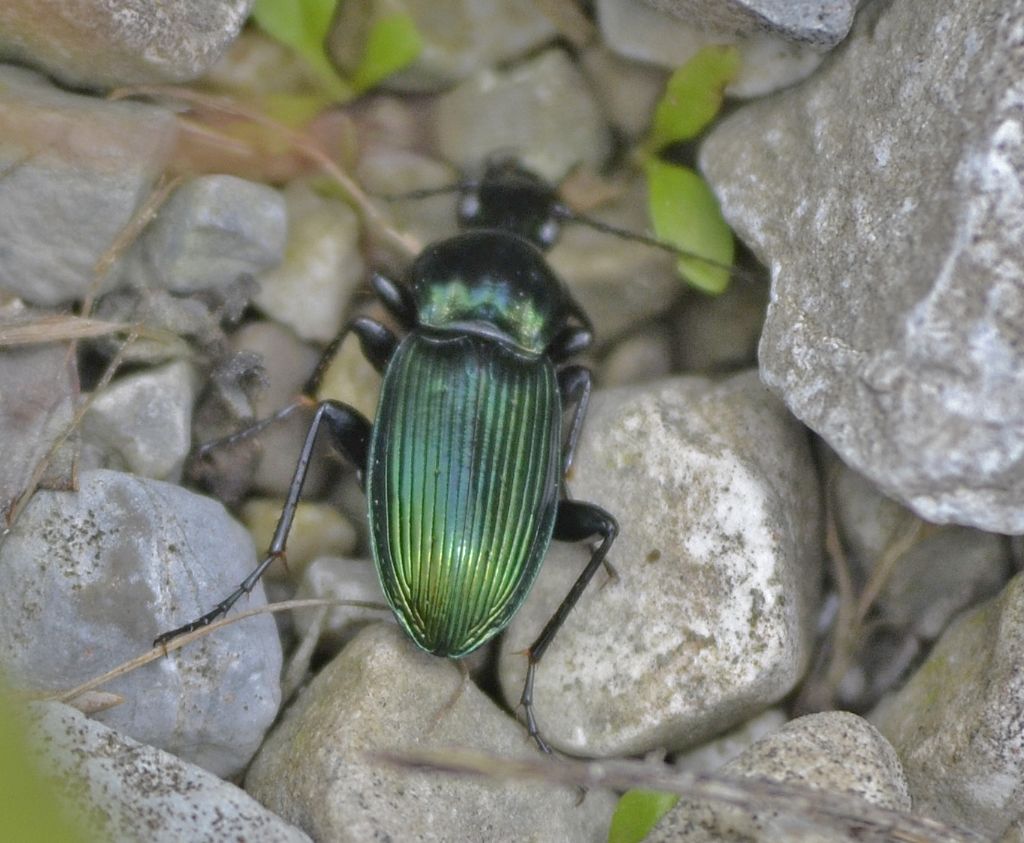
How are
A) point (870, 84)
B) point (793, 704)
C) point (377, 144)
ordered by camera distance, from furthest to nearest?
point (377, 144), point (793, 704), point (870, 84)

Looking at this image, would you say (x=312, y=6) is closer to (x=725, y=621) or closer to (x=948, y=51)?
(x=948, y=51)

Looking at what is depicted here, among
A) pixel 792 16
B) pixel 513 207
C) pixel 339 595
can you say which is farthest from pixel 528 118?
pixel 339 595

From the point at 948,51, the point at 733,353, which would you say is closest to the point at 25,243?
the point at 733,353

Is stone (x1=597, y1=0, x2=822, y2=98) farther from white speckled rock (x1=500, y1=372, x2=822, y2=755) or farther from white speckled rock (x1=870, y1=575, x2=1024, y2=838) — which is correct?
white speckled rock (x1=870, y1=575, x2=1024, y2=838)

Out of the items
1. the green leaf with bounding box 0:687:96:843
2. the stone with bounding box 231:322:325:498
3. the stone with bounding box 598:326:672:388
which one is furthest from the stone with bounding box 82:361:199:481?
the green leaf with bounding box 0:687:96:843

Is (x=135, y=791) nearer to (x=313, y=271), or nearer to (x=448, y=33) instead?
(x=313, y=271)

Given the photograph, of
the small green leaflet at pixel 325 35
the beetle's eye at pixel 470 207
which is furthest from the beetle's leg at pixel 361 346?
the small green leaflet at pixel 325 35
